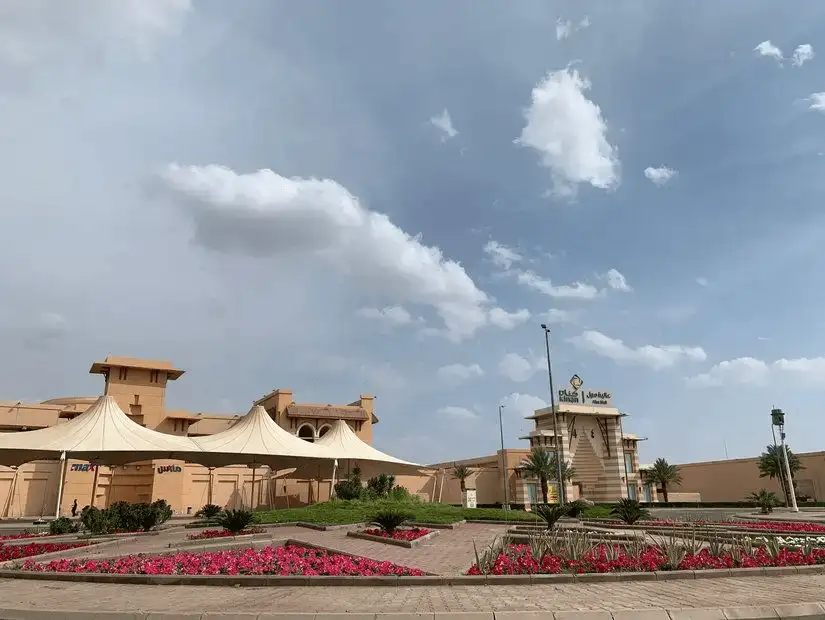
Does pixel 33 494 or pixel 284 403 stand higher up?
pixel 284 403

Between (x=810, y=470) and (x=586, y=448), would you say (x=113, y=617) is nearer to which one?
(x=586, y=448)

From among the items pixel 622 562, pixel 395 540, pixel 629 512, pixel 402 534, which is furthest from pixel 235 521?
pixel 629 512

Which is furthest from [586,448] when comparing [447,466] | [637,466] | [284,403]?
[284,403]

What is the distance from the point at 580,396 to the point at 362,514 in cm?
2896

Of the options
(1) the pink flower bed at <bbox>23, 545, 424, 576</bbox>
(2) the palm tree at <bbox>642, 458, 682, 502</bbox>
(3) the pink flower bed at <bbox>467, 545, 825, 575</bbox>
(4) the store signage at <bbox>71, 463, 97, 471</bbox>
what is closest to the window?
(2) the palm tree at <bbox>642, 458, 682, 502</bbox>

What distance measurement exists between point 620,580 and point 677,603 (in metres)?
2.19

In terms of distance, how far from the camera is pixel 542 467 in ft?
158

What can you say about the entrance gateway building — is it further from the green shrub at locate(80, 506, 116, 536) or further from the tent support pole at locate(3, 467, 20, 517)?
the green shrub at locate(80, 506, 116, 536)

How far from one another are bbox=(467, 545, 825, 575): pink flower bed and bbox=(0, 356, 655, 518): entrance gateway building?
3150 cm

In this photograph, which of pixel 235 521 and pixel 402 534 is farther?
pixel 402 534

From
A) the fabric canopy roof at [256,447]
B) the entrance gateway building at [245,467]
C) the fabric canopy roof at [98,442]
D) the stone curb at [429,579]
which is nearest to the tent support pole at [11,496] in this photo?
the entrance gateway building at [245,467]

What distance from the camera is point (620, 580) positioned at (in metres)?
10.6

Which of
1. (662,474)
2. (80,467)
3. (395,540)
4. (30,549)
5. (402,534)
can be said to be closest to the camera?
(30,549)

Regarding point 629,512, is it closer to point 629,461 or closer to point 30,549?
point 30,549
